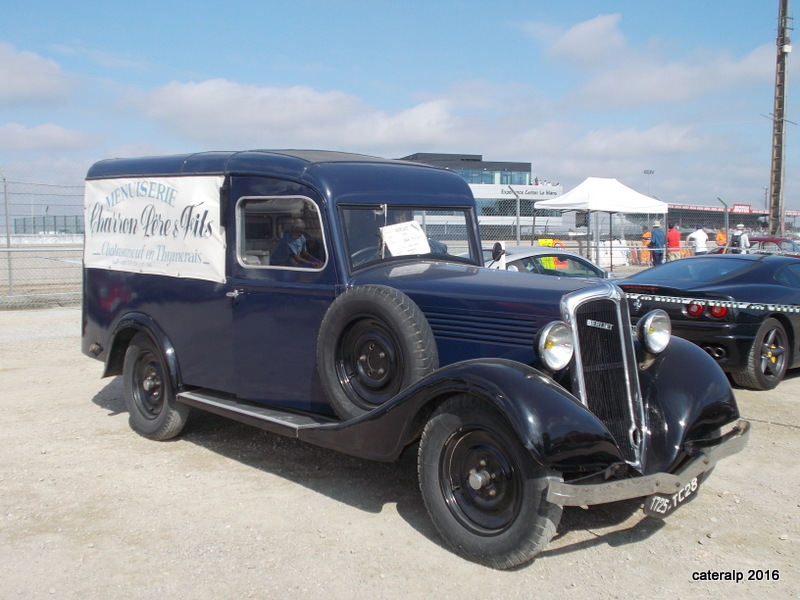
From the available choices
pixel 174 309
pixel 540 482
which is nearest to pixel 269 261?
pixel 174 309

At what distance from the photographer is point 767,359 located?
7.64 metres

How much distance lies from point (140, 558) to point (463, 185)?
3.40 metres

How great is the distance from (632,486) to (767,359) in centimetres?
484

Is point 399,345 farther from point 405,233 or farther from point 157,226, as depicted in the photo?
point 157,226

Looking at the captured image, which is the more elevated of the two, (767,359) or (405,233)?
(405,233)

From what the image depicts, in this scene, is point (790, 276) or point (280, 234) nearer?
point (280, 234)

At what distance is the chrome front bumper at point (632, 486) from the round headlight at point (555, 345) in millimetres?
652

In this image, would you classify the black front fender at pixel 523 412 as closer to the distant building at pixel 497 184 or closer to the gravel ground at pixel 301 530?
the gravel ground at pixel 301 530

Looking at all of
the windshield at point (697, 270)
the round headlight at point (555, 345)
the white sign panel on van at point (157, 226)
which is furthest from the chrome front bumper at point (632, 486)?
the windshield at point (697, 270)

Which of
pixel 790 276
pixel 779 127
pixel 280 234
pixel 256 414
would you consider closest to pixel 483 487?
pixel 256 414

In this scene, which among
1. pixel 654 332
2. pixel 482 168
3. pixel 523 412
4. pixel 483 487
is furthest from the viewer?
pixel 482 168

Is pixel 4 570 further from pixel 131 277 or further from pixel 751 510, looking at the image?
pixel 751 510

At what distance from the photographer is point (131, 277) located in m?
6.19

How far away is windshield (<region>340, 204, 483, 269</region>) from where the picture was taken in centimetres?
490
